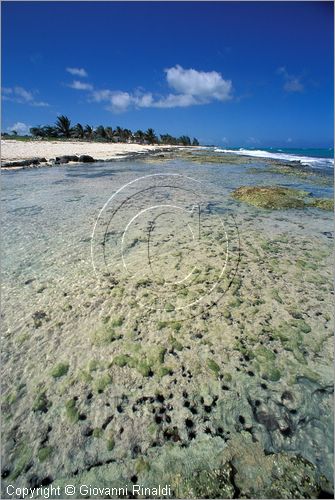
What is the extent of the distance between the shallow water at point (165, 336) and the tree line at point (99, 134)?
66.7 meters

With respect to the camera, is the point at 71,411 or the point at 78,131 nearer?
the point at 71,411

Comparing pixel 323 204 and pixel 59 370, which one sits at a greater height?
pixel 323 204

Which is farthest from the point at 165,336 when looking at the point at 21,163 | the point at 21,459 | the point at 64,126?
the point at 64,126

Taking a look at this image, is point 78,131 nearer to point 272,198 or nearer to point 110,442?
point 272,198

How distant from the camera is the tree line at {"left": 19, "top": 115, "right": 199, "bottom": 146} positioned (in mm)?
65000

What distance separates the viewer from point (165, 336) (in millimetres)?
3688

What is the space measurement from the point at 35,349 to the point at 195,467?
227 centimetres

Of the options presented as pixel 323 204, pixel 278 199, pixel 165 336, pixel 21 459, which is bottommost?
pixel 21 459

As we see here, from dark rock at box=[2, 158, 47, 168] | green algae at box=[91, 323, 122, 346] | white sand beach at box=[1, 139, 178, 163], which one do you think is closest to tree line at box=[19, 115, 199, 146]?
white sand beach at box=[1, 139, 178, 163]

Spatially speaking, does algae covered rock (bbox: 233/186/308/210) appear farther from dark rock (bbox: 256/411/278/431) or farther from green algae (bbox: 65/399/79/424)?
green algae (bbox: 65/399/79/424)

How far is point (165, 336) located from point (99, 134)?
80976 millimetres

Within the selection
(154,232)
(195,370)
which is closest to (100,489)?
(195,370)

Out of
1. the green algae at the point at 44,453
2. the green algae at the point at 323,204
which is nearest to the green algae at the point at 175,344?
the green algae at the point at 44,453

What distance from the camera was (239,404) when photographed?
2.80 m
